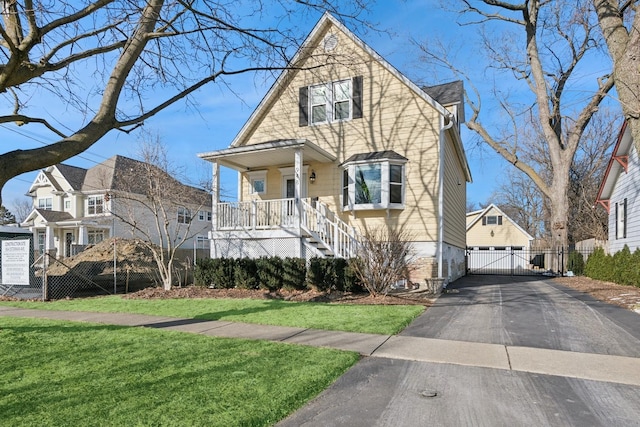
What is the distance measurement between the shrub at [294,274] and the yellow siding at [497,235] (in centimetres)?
2746

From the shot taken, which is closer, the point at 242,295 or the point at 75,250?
the point at 242,295

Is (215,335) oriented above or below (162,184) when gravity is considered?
below

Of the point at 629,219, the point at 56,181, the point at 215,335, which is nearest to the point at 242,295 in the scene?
the point at 215,335

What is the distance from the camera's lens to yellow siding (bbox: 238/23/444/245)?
1268 centimetres

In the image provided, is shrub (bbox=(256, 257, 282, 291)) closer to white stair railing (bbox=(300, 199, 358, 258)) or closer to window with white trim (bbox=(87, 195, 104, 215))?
white stair railing (bbox=(300, 199, 358, 258))

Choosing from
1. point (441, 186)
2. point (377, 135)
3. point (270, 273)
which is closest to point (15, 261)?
point (270, 273)

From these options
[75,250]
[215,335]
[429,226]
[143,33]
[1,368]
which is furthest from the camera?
[75,250]

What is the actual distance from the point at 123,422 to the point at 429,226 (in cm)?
1091

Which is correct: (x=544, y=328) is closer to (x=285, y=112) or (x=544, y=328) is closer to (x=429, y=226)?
(x=429, y=226)

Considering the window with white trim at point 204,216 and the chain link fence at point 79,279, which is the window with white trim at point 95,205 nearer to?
the window with white trim at point 204,216

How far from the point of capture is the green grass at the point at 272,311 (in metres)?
6.78

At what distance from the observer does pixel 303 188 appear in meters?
14.4

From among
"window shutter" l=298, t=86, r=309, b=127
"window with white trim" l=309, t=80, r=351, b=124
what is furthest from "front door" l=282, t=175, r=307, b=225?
"window with white trim" l=309, t=80, r=351, b=124

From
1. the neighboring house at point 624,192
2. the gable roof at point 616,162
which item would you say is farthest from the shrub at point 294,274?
the gable roof at point 616,162
